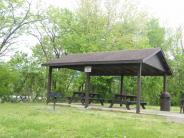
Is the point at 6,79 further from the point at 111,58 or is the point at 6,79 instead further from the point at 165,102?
the point at 165,102

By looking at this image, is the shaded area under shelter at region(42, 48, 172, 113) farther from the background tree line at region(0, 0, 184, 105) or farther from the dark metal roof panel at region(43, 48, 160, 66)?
the background tree line at region(0, 0, 184, 105)

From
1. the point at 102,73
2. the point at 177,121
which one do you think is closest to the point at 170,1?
the point at 102,73

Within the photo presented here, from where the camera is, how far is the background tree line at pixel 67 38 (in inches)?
934

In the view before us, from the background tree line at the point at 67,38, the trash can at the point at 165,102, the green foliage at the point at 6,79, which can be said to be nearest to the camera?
the trash can at the point at 165,102

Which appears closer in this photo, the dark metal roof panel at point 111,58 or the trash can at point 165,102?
the dark metal roof panel at point 111,58

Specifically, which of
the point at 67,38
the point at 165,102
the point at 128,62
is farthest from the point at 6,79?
the point at 165,102

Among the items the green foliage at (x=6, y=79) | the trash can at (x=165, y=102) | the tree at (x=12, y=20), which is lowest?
the trash can at (x=165, y=102)

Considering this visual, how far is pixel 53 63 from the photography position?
19062mm

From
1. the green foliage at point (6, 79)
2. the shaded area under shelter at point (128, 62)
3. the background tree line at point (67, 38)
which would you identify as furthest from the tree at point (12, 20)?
the shaded area under shelter at point (128, 62)

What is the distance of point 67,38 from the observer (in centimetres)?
2680

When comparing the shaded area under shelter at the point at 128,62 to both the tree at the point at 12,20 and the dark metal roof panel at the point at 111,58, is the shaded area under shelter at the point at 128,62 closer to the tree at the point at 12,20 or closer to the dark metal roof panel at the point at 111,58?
the dark metal roof panel at the point at 111,58

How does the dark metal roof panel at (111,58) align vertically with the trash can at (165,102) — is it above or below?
above

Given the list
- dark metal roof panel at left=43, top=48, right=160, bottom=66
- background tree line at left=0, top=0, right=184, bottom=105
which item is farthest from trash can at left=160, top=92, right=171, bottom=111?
background tree line at left=0, top=0, right=184, bottom=105

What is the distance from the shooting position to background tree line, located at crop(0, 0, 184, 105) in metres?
23.7
